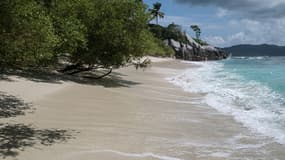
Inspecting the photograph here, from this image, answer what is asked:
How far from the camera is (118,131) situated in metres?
9.97

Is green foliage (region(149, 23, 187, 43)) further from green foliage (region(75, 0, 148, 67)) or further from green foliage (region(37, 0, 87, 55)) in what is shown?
green foliage (region(37, 0, 87, 55))

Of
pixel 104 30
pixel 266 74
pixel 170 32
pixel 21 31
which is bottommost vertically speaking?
pixel 266 74

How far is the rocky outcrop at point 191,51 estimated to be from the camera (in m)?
109

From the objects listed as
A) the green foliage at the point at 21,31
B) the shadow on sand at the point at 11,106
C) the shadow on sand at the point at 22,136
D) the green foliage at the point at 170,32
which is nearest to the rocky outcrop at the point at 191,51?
the green foliage at the point at 170,32

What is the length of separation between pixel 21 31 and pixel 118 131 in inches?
130

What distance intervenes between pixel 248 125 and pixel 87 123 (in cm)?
463

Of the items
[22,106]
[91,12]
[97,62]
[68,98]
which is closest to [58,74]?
[97,62]

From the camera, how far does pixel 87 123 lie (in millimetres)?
10602

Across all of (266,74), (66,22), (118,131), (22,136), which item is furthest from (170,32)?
(22,136)

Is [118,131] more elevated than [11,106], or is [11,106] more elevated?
[11,106]

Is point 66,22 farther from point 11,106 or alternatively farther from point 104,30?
point 11,106

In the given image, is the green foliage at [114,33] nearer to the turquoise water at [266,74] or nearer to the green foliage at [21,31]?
the turquoise water at [266,74]

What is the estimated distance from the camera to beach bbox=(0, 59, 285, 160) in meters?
7.96

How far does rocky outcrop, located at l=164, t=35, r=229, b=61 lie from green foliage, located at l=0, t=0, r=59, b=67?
9796 cm
